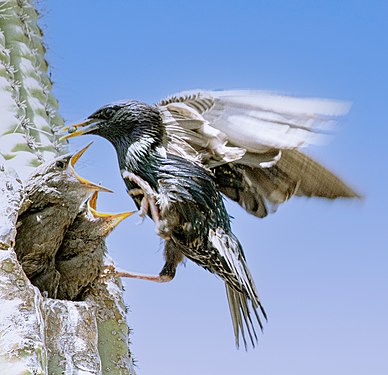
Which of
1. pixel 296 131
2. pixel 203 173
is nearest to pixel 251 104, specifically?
pixel 296 131

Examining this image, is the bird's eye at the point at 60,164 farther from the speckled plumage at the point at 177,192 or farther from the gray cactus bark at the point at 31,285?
the speckled plumage at the point at 177,192

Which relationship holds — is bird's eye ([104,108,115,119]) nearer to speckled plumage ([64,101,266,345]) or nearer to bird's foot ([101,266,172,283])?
speckled plumage ([64,101,266,345])

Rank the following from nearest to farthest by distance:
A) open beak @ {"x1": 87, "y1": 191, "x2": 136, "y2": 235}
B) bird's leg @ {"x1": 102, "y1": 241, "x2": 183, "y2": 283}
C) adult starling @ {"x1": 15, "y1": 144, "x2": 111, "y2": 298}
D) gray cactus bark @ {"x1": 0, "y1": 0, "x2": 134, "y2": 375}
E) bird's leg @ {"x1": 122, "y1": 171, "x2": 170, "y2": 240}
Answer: gray cactus bark @ {"x1": 0, "y1": 0, "x2": 134, "y2": 375} → adult starling @ {"x1": 15, "y1": 144, "x2": 111, "y2": 298} → open beak @ {"x1": 87, "y1": 191, "x2": 136, "y2": 235} → bird's leg @ {"x1": 122, "y1": 171, "x2": 170, "y2": 240} → bird's leg @ {"x1": 102, "y1": 241, "x2": 183, "y2": 283}

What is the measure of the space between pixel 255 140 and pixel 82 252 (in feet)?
1.67

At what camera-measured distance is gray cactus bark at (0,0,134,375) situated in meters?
1.50

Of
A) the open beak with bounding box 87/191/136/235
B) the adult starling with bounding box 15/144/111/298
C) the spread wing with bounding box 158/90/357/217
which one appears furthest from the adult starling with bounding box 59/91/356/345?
the adult starling with bounding box 15/144/111/298

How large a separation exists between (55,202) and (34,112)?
19.6 inches

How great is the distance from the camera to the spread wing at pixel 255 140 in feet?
6.14

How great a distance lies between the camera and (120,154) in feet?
6.85

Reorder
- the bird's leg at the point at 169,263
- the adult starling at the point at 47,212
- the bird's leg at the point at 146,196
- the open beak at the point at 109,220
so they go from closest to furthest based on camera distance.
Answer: the adult starling at the point at 47,212
the open beak at the point at 109,220
the bird's leg at the point at 146,196
the bird's leg at the point at 169,263

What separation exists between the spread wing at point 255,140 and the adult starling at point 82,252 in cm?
30

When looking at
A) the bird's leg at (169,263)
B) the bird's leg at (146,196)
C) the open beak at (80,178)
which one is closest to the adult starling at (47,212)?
the open beak at (80,178)

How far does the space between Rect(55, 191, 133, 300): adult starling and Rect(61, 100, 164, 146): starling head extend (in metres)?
0.27

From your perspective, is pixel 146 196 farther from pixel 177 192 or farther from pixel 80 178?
pixel 80 178
